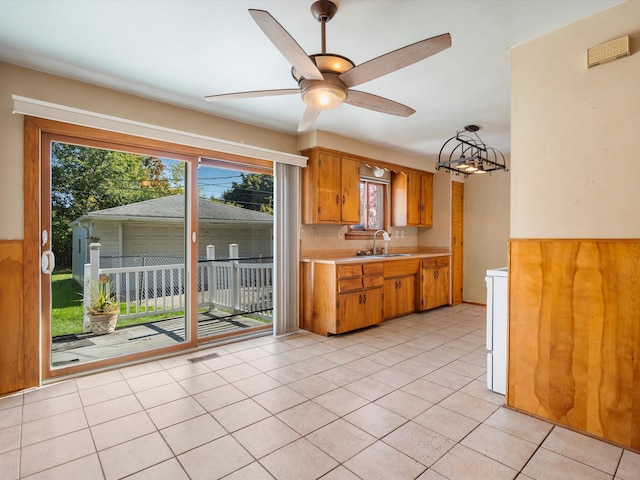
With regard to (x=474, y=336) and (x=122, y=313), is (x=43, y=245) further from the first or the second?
(x=474, y=336)

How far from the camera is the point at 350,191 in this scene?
4613mm

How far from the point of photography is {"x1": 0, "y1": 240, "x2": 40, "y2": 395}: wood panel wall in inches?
97.3

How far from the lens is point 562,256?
2.09 m

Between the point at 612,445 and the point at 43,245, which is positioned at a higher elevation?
the point at 43,245

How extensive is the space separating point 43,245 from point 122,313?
1803mm

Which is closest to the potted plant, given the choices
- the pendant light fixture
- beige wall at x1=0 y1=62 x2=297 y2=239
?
beige wall at x1=0 y1=62 x2=297 y2=239

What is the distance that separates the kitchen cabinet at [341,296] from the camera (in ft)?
13.1

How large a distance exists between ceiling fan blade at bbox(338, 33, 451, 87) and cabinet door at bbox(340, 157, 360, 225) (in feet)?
8.75

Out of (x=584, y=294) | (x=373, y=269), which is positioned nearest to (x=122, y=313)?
(x=373, y=269)

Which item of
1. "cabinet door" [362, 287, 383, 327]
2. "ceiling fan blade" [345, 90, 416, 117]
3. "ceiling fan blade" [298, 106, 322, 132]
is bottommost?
"cabinet door" [362, 287, 383, 327]

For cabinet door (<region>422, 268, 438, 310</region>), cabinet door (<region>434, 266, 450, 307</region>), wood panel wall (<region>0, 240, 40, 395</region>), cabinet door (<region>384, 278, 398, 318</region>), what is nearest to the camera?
wood panel wall (<region>0, 240, 40, 395</region>)

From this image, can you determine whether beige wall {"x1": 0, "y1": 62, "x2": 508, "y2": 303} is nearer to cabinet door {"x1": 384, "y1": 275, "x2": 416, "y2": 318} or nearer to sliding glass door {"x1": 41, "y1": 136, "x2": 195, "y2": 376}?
sliding glass door {"x1": 41, "y1": 136, "x2": 195, "y2": 376}

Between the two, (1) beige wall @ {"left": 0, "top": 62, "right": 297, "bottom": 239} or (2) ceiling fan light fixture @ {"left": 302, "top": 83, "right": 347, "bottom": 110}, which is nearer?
(2) ceiling fan light fixture @ {"left": 302, "top": 83, "right": 347, "bottom": 110}

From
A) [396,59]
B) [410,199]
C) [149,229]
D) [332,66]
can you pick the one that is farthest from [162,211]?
[410,199]
